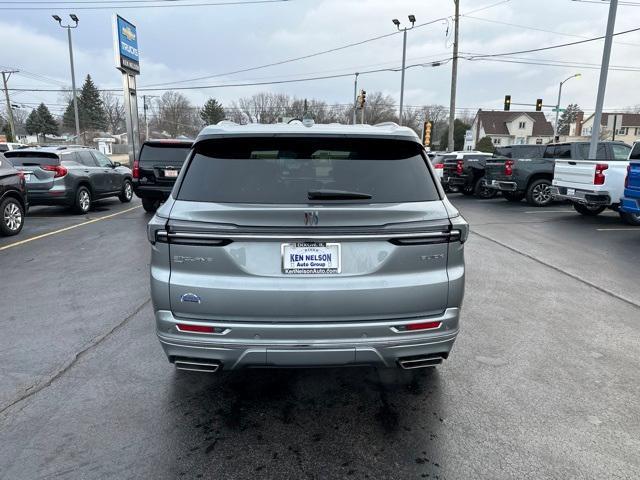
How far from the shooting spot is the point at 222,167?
2820mm

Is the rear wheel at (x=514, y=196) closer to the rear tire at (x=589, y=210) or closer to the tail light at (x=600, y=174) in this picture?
the rear tire at (x=589, y=210)

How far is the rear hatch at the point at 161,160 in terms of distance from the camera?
37.4ft

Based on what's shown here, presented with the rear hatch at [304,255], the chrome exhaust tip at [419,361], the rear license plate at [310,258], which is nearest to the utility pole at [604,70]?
the chrome exhaust tip at [419,361]

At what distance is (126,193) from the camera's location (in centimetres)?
1504

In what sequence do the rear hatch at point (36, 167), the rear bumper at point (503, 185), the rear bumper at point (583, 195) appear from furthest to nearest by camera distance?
the rear bumper at point (503, 185) → the rear hatch at point (36, 167) → the rear bumper at point (583, 195)

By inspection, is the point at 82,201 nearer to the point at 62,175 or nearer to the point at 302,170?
the point at 62,175

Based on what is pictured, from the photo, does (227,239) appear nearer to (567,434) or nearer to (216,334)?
(216,334)

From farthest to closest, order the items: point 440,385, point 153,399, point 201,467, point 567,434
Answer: point 440,385 → point 153,399 → point 567,434 → point 201,467

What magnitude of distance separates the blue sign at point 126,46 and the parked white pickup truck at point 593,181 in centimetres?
1865

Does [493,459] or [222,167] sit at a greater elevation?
[222,167]

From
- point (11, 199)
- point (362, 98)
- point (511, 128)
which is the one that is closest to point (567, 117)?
point (511, 128)

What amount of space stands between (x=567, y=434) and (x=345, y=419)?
1.40m

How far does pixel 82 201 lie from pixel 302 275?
454 inches

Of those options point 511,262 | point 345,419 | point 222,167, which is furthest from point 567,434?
point 511,262
